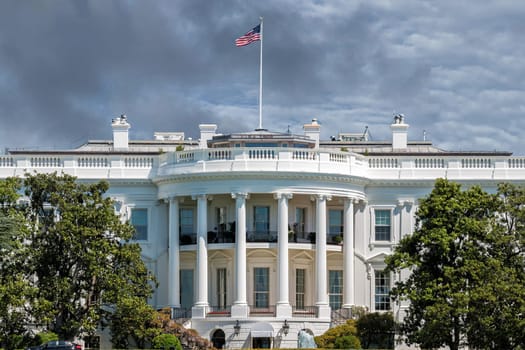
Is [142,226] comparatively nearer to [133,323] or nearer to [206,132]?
[206,132]

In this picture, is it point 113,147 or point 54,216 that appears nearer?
point 54,216

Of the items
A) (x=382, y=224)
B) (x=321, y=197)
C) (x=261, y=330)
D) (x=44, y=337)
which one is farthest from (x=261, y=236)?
(x=44, y=337)

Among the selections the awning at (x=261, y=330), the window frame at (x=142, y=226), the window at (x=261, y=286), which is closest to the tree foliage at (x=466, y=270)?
the awning at (x=261, y=330)

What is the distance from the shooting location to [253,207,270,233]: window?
8000 cm

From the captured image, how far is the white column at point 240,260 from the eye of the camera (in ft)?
251

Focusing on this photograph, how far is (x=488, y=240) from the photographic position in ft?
221

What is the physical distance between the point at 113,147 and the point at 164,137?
24.2 feet

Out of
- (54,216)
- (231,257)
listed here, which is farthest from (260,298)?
(54,216)

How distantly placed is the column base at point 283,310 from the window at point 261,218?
522 cm

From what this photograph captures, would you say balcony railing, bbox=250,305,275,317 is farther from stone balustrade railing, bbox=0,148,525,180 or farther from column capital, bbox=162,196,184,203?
stone balustrade railing, bbox=0,148,525,180

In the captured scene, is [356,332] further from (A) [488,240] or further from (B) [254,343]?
(A) [488,240]

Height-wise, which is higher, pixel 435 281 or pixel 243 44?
pixel 243 44

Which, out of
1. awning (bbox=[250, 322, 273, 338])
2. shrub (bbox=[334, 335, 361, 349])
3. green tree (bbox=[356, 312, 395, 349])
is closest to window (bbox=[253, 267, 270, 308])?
awning (bbox=[250, 322, 273, 338])

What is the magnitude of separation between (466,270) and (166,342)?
→ 16061mm
